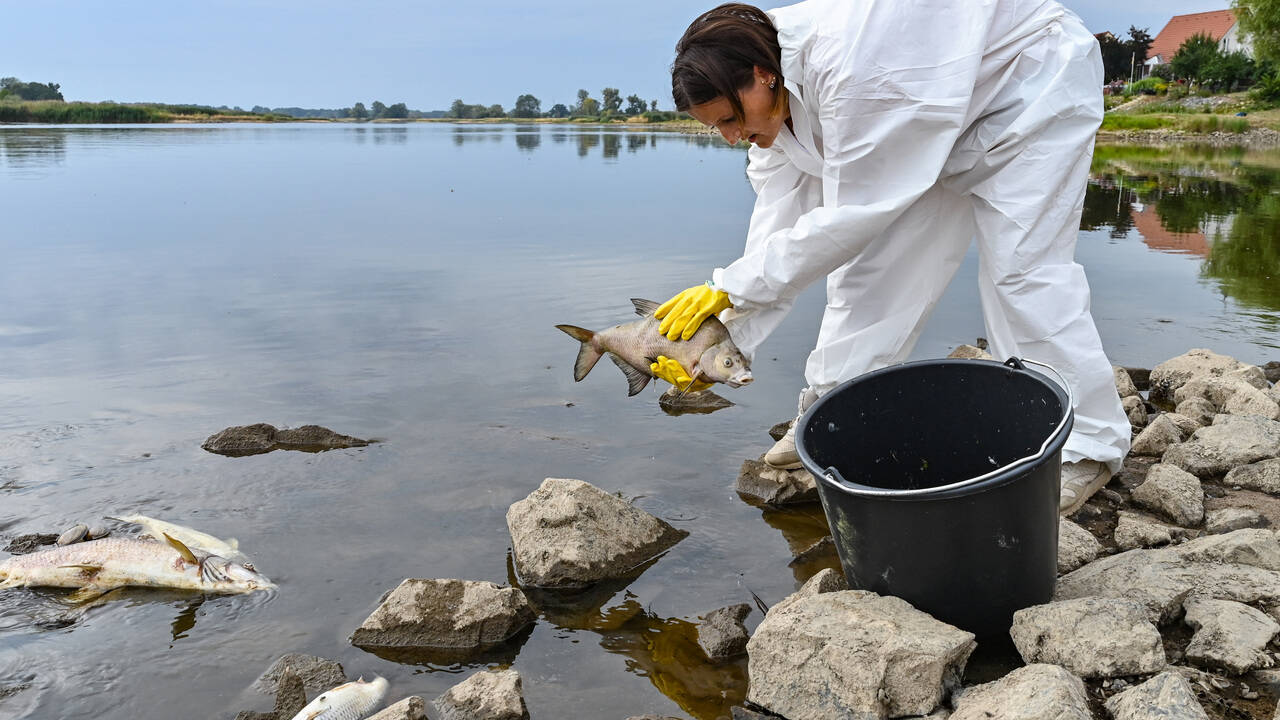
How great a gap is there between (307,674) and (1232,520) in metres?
3.51

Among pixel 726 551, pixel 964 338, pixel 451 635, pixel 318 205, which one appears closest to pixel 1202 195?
pixel 964 338

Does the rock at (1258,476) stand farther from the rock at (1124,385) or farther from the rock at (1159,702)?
the rock at (1159,702)

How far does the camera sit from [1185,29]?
73.2 metres

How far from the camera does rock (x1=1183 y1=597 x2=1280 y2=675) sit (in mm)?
2660

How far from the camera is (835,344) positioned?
165 inches

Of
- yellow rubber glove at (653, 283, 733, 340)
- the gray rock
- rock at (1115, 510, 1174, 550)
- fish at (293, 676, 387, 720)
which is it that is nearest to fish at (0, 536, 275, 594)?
fish at (293, 676, 387, 720)

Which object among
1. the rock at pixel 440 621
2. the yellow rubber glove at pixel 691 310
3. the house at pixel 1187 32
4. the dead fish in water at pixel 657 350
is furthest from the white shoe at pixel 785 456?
the house at pixel 1187 32

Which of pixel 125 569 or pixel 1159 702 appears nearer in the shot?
pixel 1159 702

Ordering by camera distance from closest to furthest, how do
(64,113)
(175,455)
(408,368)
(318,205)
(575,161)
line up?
(175,455) < (408,368) < (318,205) < (575,161) < (64,113)

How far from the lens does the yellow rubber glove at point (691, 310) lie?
378 cm

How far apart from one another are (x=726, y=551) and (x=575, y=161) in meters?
26.9

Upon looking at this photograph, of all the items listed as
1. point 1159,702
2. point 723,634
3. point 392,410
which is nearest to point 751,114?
point 723,634

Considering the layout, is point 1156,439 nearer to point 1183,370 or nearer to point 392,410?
point 1183,370

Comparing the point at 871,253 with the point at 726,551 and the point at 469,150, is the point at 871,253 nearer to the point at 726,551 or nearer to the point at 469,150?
the point at 726,551
